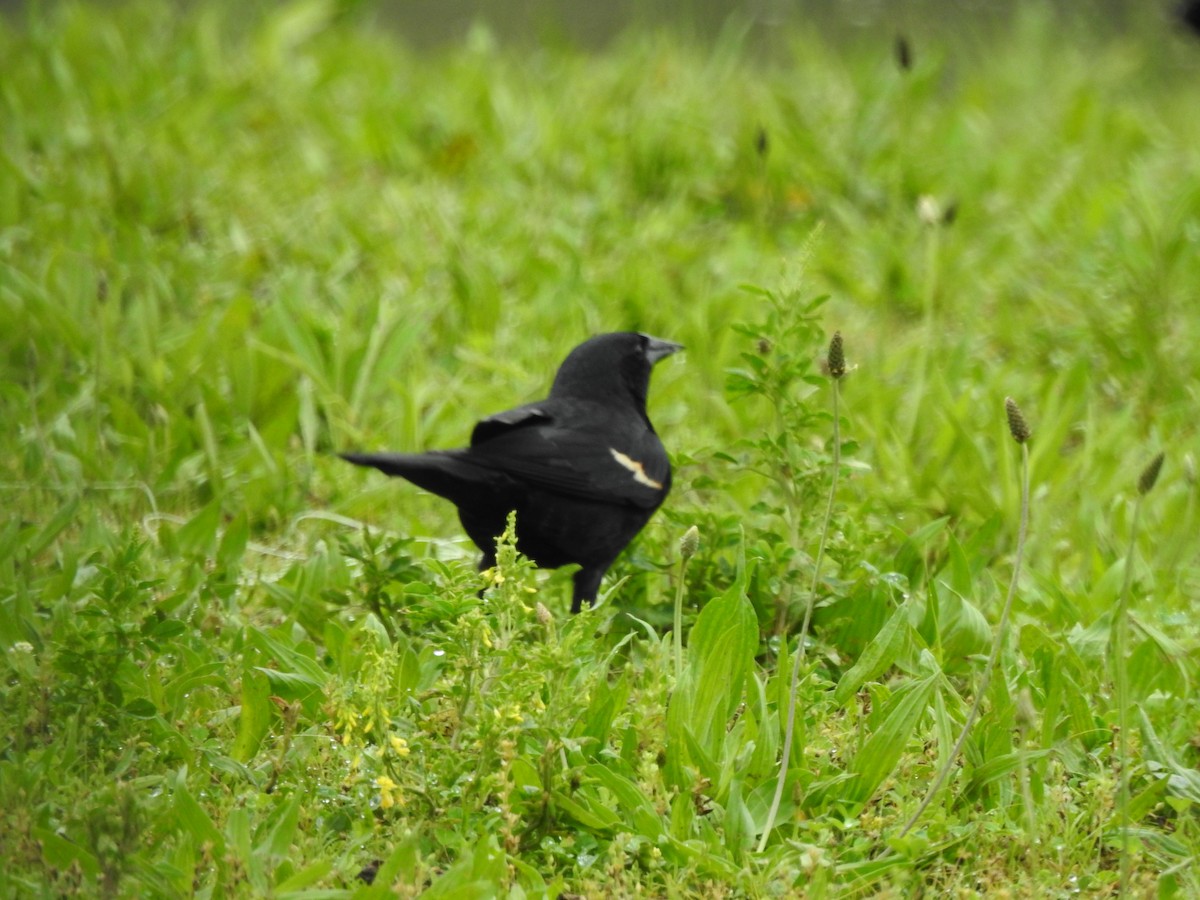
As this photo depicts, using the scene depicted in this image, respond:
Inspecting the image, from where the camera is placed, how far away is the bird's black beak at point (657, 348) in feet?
12.7

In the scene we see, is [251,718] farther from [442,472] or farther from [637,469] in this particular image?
[637,469]

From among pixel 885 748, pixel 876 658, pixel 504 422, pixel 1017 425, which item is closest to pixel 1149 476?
pixel 1017 425

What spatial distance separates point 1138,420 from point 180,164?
158 inches

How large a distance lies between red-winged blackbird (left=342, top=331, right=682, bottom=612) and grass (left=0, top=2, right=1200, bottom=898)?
0.37ft

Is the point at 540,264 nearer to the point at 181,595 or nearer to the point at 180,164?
the point at 180,164

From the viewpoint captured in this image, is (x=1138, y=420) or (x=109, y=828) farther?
(x=1138, y=420)

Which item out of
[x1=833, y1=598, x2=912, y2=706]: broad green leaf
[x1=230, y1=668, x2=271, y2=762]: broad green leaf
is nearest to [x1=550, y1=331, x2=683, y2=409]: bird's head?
[x1=833, y1=598, x2=912, y2=706]: broad green leaf

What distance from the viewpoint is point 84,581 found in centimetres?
334

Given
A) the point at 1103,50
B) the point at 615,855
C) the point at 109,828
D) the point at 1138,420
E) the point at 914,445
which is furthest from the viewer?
the point at 1103,50

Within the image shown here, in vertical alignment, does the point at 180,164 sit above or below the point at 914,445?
above

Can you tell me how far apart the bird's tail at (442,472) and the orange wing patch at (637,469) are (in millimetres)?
334

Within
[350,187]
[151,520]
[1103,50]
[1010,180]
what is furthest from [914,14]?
[151,520]

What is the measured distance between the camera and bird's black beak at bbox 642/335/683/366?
3863 mm

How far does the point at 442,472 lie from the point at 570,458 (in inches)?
13.4
